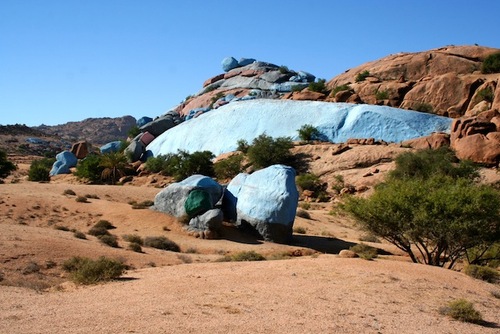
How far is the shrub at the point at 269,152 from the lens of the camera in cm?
4162

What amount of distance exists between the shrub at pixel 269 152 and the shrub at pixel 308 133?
3212 mm

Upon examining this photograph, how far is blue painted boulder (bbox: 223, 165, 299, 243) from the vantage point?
22875 millimetres

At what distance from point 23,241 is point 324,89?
49506 mm

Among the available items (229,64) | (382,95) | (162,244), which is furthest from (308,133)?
(229,64)

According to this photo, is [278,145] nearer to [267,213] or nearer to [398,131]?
[398,131]

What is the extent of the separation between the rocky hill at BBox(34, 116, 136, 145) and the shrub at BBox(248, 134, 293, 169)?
11050 centimetres

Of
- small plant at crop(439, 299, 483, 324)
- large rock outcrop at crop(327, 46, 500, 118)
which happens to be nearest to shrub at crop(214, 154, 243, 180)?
large rock outcrop at crop(327, 46, 500, 118)

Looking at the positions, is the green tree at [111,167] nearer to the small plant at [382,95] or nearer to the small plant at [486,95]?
the small plant at [382,95]

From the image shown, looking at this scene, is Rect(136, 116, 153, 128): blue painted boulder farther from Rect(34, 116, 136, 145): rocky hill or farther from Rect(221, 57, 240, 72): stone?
Rect(34, 116, 136, 145): rocky hill

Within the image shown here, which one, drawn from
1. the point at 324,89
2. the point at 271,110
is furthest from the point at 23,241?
the point at 324,89

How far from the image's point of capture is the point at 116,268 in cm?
1270

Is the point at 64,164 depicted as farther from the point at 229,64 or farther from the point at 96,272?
the point at 229,64

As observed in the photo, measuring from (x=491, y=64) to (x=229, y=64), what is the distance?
52.2 meters

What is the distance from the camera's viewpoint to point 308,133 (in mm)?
46844
